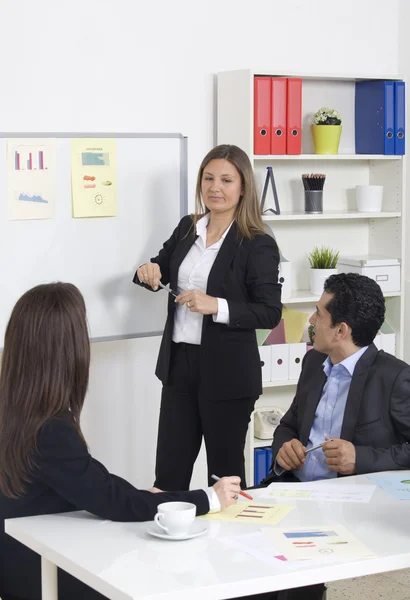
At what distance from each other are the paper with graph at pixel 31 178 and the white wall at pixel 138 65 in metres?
0.18

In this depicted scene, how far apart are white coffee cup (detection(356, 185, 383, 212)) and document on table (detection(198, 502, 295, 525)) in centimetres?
234

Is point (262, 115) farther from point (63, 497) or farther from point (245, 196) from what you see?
point (63, 497)

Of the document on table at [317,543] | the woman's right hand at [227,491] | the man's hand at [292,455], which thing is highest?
the woman's right hand at [227,491]

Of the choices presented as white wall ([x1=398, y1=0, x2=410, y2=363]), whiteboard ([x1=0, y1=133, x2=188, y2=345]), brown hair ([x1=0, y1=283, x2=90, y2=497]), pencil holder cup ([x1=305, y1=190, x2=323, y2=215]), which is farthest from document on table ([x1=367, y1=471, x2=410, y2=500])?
white wall ([x1=398, y1=0, x2=410, y2=363])

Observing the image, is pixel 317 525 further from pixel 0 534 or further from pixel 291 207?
pixel 291 207

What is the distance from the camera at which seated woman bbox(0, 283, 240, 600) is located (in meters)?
1.87

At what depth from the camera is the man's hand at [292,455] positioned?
2549 millimetres

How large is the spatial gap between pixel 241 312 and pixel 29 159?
987 mm

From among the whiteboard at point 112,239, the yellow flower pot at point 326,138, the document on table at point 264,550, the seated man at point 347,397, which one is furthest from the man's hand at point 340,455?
the yellow flower pot at point 326,138

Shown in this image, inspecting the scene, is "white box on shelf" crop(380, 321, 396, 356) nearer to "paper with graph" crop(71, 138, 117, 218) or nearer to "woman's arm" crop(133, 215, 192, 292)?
"woman's arm" crop(133, 215, 192, 292)

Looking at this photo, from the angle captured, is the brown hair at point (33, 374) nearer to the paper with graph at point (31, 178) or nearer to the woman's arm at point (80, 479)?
the woman's arm at point (80, 479)

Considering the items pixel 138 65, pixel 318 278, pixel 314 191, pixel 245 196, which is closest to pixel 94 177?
pixel 138 65

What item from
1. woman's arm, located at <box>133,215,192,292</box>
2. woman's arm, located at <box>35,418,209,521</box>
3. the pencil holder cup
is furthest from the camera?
the pencil holder cup

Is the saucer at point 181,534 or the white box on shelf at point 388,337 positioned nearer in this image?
the saucer at point 181,534
